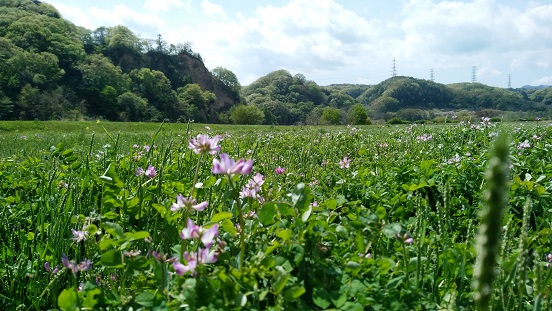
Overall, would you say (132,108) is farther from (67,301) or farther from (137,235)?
(67,301)

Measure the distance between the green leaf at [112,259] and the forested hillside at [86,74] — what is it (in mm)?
72789

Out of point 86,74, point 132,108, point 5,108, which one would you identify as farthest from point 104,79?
point 5,108

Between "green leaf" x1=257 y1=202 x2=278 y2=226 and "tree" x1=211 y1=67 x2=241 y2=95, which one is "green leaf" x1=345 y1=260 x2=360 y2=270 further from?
"tree" x1=211 y1=67 x2=241 y2=95

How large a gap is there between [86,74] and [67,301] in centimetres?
9971

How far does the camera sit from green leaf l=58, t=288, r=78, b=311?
1.29 metres

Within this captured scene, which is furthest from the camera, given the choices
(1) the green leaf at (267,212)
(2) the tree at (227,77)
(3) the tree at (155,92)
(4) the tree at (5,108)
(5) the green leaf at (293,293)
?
(2) the tree at (227,77)

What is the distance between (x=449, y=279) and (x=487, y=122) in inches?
280

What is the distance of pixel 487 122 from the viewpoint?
25.3ft

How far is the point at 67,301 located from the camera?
4.26 feet

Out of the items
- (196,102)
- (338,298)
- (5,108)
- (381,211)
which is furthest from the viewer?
(196,102)

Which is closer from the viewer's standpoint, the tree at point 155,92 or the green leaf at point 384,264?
the green leaf at point 384,264

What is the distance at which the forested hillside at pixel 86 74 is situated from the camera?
71875 millimetres

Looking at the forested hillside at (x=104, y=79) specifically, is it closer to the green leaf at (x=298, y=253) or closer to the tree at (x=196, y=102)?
the tree at (x=196, y=102)

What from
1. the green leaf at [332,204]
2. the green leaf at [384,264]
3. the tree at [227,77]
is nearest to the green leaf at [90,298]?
the green leaf at [384,264]
